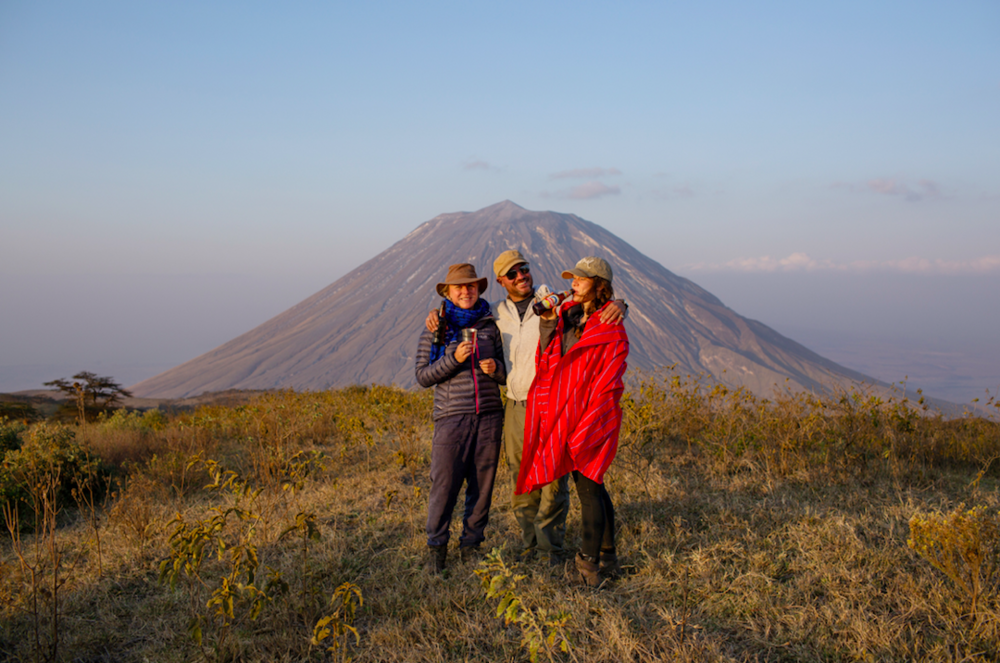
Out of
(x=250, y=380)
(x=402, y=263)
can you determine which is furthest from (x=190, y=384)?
(x=402, y=263)

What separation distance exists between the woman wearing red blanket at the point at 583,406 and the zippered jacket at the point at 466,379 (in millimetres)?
296

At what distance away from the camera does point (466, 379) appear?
3.28 meters

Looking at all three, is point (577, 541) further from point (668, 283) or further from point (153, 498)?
point (668, 283)

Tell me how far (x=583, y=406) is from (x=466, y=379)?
0.74 m

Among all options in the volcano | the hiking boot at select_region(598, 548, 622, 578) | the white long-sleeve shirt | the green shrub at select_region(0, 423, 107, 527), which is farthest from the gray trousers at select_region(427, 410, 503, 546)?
the volcano

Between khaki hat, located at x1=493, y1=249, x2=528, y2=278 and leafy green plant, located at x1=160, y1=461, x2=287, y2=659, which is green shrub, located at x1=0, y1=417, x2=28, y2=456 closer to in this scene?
leafy green plant, located at x1=160, y1=461, x2=287, y2=659

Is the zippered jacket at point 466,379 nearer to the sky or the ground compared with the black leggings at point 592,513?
nearer to the sky

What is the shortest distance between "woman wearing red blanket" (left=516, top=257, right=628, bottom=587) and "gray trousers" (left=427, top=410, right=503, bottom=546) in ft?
1.02

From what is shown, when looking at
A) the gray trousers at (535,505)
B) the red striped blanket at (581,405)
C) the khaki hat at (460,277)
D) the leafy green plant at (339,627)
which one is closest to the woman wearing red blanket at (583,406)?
the red striped blanket at (581,405)

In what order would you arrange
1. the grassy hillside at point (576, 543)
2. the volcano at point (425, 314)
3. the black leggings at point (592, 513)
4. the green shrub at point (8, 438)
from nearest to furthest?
the grassy hillside at point (576, 543) → the black leggings at point (592, 513) → the green shrub at point (8, 438) → the volcano at point (425, 314)

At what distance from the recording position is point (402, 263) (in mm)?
95750

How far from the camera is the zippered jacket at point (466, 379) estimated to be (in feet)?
10.7

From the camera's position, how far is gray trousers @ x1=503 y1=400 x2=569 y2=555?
10.6ft

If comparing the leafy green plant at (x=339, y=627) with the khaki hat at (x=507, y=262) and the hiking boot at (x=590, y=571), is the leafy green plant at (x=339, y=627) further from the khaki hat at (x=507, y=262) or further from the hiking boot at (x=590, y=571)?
the khaki hat at (x=507, y=262)
